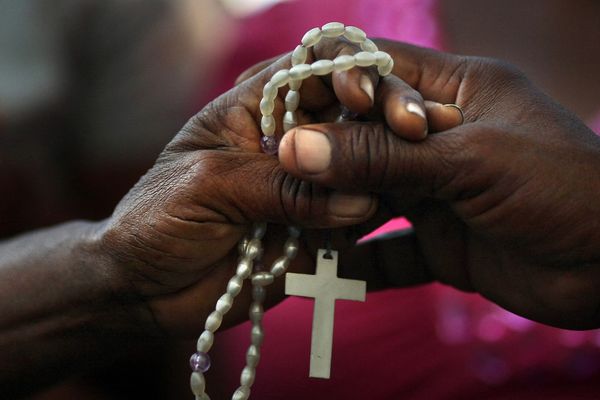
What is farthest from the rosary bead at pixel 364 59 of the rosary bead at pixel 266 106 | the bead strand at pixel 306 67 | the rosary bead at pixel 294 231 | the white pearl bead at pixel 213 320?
the white pearl bead at pixel 213 320

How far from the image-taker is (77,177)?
1609 millimetres

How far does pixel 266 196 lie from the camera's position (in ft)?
2.41

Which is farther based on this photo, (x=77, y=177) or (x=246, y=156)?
(x=77, y=177)

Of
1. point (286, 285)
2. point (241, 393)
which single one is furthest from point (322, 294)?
point (241, 393)

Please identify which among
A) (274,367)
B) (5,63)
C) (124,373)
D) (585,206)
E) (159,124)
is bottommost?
(124,373)

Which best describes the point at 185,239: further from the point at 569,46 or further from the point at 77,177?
the point at 77,177

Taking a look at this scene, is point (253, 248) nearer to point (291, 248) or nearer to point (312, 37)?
point (291, 248)

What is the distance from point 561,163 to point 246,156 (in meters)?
0.33

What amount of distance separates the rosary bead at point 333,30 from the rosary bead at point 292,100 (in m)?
0.08

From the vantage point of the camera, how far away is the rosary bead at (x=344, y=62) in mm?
679

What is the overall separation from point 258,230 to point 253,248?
0.07 ft

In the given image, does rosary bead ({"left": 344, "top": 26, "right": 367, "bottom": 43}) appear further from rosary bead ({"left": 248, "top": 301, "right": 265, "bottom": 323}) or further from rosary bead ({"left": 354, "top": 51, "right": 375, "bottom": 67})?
rosary bead ({"left": 248, "top": 301, "right": 265, "bottom": 323})

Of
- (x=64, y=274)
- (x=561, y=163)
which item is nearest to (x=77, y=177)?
(x=64, y=274)

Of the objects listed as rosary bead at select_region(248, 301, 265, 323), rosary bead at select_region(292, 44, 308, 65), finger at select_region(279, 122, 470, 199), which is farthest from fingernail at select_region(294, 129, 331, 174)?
rosary bead at select_region(248, 301, 265, 323)
